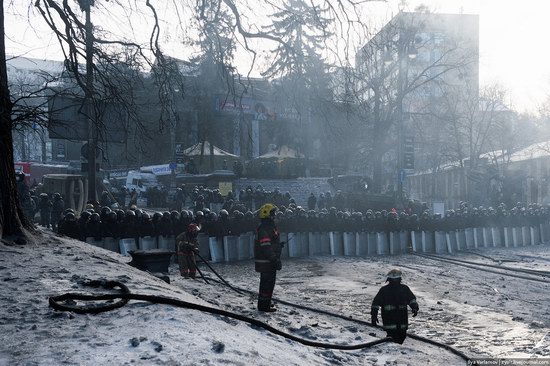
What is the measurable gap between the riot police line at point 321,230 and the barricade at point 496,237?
5 centimetres

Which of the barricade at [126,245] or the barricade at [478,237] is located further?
the barricade at [478,237]

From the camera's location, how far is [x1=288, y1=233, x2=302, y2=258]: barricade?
67.7ft

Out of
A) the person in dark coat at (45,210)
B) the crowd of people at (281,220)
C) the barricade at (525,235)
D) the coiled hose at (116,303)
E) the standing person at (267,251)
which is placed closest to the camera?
the coiled hose at (116,303)

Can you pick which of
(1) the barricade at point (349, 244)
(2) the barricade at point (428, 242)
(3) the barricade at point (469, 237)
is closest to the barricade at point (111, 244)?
(1) the barricade at point (349, 244)

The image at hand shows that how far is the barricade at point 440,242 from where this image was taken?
23969mm

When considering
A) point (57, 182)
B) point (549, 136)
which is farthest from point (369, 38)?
point (549, 136)

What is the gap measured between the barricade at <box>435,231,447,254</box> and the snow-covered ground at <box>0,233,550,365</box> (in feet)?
27.5

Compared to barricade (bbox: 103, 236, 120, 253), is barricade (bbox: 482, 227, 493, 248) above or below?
below

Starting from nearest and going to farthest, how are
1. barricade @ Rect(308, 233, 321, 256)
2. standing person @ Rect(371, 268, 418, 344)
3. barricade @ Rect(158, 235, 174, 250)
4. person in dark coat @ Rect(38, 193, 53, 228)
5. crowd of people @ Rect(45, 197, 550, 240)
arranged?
1. standing person @ Rect(371, 268, 418, 344)
2. crowd of people @ Rect(45, 197, 550, 240)
3. barricade @ Rect(158, 235, 174, 250)
4. barricade @ Rect(308, 233, 321, 256)
5. person in dark coat @ Rect(38, 193, 53, 228)

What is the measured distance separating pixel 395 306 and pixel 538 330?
3184mm

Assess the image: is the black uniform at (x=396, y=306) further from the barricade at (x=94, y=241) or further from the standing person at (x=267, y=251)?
the barricade at (x=94, y=241)

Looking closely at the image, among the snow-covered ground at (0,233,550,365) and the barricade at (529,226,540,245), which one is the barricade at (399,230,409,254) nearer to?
the snow-covered ground at (0,233,550,365)

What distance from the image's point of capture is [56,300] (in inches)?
243

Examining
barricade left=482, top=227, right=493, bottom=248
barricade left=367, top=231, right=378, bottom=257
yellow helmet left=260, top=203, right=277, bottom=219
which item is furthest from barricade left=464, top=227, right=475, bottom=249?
yellow helmet left=260, top=203, right=277, bottom=219
